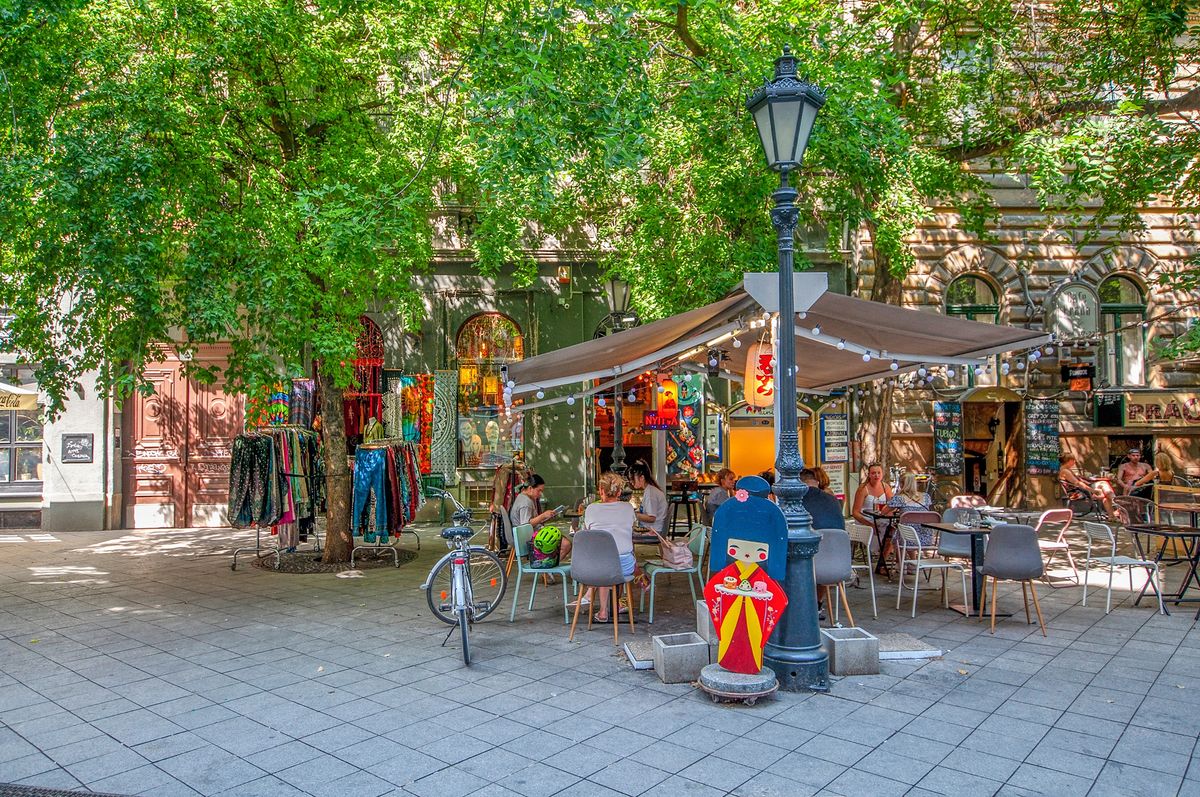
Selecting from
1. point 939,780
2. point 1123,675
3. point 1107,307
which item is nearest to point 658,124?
point 1123,675

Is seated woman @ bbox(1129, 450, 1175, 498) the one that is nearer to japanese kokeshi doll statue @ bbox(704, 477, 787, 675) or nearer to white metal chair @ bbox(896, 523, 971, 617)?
white metal chair @ bbox(896, 523, 971, 617)

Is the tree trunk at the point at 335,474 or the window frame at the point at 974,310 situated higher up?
the window frame at the point at 974,310

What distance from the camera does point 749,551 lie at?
5.72 metres

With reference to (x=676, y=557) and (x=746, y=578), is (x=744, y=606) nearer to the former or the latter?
(x=746, y=578)

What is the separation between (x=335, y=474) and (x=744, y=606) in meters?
7.57

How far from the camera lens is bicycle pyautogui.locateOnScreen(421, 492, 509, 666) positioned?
675cm

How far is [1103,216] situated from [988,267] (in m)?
5.17

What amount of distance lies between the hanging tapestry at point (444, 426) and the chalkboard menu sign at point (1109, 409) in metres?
13.7

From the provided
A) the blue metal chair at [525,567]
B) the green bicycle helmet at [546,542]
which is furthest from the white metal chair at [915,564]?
the green bicycle helmet at [546,542]

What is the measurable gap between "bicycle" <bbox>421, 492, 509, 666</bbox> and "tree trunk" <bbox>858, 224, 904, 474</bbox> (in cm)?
632

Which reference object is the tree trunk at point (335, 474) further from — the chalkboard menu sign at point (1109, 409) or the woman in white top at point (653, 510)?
the chalkboard menu sign at point (1109, 409)

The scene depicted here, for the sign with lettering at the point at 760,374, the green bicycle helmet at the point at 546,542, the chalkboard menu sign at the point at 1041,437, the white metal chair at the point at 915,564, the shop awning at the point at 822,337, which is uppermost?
the shop awning at the point at 822,337

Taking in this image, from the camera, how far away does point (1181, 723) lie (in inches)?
201

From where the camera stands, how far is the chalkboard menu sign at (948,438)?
54.1ft
